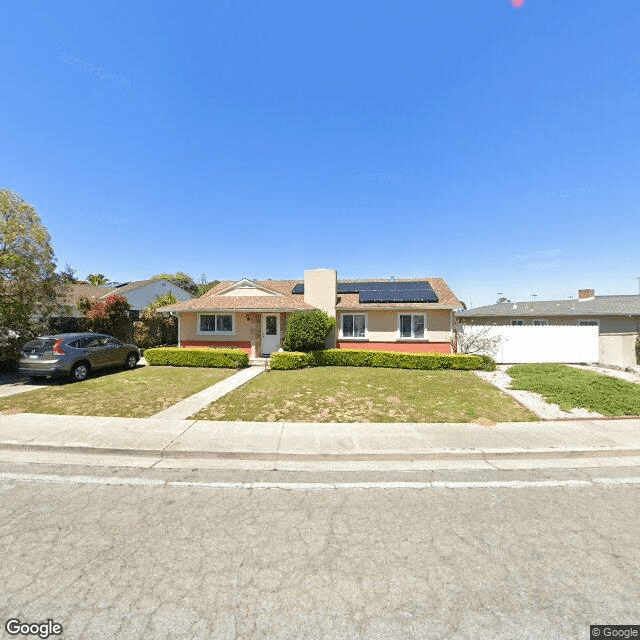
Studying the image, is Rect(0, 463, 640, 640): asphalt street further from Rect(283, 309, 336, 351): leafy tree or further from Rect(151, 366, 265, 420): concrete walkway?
Rect(283, 309, 336, 351): leafy tree

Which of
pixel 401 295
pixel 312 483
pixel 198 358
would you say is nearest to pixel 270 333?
pixel 198 358

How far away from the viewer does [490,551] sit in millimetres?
3021

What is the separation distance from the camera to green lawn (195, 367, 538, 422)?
23.5 ft

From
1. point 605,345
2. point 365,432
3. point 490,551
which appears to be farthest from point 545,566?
point 605,345

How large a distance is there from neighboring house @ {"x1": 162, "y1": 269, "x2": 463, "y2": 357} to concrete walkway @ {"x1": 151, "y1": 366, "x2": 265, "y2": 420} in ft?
13.3

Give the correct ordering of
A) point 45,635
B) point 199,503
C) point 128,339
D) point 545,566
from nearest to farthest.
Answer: point 45,635 < point 545,566 < point 199,503 < point 128,339

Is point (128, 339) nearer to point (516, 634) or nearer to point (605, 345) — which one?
point (516, 634)

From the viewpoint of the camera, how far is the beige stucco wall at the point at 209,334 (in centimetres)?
1630

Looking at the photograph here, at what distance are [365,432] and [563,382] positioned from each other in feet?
26.5

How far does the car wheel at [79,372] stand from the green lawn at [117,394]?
0.28 meters

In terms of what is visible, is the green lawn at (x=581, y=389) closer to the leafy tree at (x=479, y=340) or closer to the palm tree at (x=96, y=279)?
the leafy tree at (x=479, y=340)

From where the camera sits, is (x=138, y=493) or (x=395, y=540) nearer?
(x=395, y=540)

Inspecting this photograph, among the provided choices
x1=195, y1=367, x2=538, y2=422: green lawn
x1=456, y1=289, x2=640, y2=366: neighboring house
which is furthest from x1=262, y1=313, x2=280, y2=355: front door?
x1=456, y1=289, x2=640, y2=366: neighboring house

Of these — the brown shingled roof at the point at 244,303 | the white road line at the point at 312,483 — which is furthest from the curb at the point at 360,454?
the brown shingled roof at the point at 244,303
